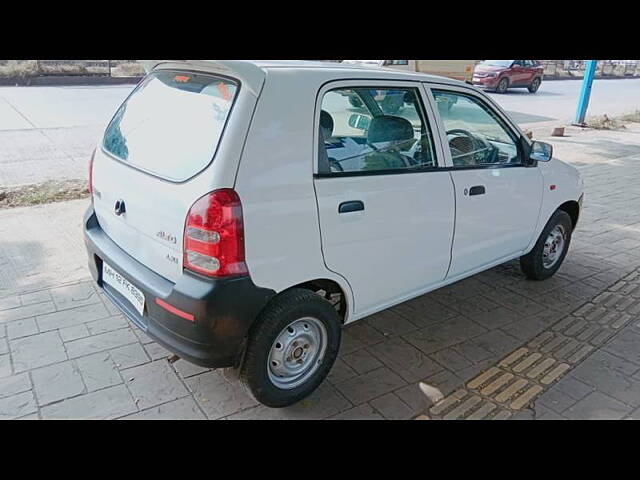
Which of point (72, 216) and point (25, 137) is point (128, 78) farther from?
point (72, 216)

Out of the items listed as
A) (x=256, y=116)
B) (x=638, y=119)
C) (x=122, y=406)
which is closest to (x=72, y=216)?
(x=122, y=406)

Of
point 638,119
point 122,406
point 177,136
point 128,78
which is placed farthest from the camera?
point 128,78

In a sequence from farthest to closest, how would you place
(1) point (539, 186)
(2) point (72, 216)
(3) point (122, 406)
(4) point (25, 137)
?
(4) point (25, 137) → (2) point (72, 216) → (1) point (539, 186) → (3) point (122, 406)

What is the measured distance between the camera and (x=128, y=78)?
60.7 feet

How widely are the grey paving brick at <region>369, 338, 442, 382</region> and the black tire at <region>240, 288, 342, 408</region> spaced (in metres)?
0.58

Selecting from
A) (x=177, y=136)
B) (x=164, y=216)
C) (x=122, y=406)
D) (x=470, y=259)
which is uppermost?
(x=177, y=136)

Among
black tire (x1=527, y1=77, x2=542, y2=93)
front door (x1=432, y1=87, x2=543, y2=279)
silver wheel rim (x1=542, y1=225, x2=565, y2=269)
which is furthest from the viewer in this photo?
black tire (x1=527, y1=77, x2=542, y2=93)

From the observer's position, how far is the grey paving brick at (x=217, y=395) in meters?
2.68

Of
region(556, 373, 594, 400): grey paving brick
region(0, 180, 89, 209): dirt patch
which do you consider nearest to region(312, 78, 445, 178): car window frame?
region(556, 373, 594, 400): grey paving brick

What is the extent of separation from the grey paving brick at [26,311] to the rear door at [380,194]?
88.8 inches

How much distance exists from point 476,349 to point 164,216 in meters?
2.25

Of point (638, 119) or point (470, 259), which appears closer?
point (470, 259)

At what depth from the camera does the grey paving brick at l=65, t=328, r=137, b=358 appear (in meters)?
3.11

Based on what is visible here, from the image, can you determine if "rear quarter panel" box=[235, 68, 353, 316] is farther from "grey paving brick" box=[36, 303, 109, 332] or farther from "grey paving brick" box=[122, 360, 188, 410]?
"grey paving brick" box=[36, 303, 109, 332]
